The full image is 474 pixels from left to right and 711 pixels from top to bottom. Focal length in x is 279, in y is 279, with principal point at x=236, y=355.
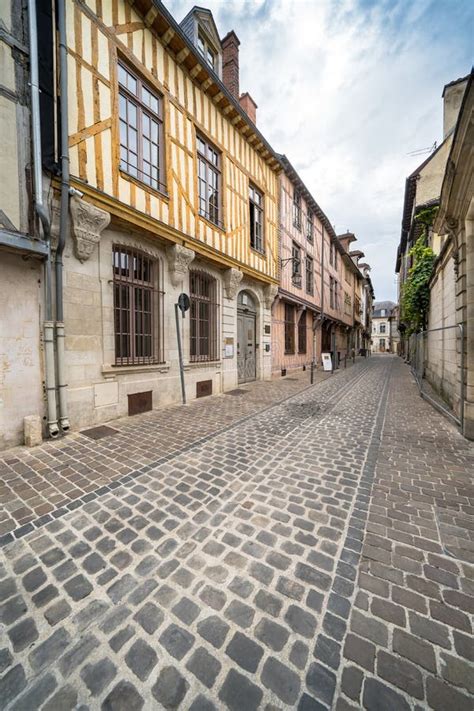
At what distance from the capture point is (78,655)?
1438 millimetres

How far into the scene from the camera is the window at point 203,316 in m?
8.08

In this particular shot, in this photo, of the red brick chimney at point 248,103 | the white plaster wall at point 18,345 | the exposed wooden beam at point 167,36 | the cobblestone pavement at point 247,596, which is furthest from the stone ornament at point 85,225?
the red brick chimney at point 248,103

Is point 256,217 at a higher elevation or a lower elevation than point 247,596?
higher

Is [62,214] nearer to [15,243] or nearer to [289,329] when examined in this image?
[15,243]

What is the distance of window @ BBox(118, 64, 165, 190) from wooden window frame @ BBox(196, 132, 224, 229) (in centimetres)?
140

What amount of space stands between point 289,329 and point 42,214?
38.2 ft

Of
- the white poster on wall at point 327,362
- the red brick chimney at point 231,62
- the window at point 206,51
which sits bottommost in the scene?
the white poster on wall at point 327,362

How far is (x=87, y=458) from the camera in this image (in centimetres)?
381

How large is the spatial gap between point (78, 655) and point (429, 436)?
5.23m

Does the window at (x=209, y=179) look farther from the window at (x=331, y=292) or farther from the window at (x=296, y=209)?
the window at (x=331, y=292)

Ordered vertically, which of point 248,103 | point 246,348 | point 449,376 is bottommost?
point 449,376

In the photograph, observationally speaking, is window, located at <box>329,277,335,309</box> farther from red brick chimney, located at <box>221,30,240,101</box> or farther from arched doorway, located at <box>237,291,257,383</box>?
red brick chimney, located at <box>221,30,240,101</box>

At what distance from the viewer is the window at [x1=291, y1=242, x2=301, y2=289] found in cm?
1429

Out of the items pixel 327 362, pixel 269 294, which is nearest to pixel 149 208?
pixel 269 294
